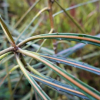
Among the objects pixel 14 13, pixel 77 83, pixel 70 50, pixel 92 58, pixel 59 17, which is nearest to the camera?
pixel 77 83

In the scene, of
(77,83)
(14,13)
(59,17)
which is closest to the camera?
(77,83)

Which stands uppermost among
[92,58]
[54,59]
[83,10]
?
[54,59]

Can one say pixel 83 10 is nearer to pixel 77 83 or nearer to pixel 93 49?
pixel 93 49

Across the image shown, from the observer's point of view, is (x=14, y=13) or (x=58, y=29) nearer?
(x=58, y=29)

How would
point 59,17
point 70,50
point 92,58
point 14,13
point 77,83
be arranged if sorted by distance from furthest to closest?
point 14,13, point 59,17, point 92,58, point 70,50, point 77,83

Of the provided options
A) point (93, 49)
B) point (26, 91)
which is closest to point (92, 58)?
point (93, 49)

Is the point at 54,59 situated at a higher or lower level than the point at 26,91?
higher

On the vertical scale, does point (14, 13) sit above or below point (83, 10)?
above

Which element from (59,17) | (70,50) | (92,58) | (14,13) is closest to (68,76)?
(70,50)

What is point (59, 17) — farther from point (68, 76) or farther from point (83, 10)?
point (68, 76)
